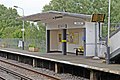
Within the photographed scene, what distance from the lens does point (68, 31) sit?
22375mm

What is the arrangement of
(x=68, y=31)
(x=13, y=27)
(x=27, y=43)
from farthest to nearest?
(x=13, y=27) → (x=27, y=43) → (x=68, y=31)

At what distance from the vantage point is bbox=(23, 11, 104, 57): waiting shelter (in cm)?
1789

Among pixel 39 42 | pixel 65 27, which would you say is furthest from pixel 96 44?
pixel 39 42

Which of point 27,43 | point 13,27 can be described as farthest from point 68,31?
point 13,27

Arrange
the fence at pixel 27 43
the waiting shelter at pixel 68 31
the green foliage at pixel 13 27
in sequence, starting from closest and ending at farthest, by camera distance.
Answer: the waiting shelter at pixel 68 31, the fence at pixel 27 43, the green foliage at pixel 13 27

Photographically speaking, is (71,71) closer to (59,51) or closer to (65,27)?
(65,27)

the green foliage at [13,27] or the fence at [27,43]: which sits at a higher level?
the green foliage at [13,27]

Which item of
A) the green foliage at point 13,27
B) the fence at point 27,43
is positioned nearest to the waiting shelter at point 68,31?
the fence at point 27,43

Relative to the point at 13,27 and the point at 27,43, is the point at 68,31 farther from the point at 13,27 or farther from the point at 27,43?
the point at 13,27

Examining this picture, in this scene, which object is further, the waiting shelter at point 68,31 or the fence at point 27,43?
the fence at point 27,43

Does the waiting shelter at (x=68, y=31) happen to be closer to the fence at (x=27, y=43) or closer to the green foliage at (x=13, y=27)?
the fence at (x=27, y=43)

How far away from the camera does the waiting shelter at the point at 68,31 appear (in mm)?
17891

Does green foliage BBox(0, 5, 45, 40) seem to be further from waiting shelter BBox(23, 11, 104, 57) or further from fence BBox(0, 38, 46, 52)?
waiting shelter BBox(23, 11, 104, 57)

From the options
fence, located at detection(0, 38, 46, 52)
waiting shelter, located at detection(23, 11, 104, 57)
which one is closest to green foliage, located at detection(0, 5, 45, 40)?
fence, located at detection(0, 38, 46, 52)
